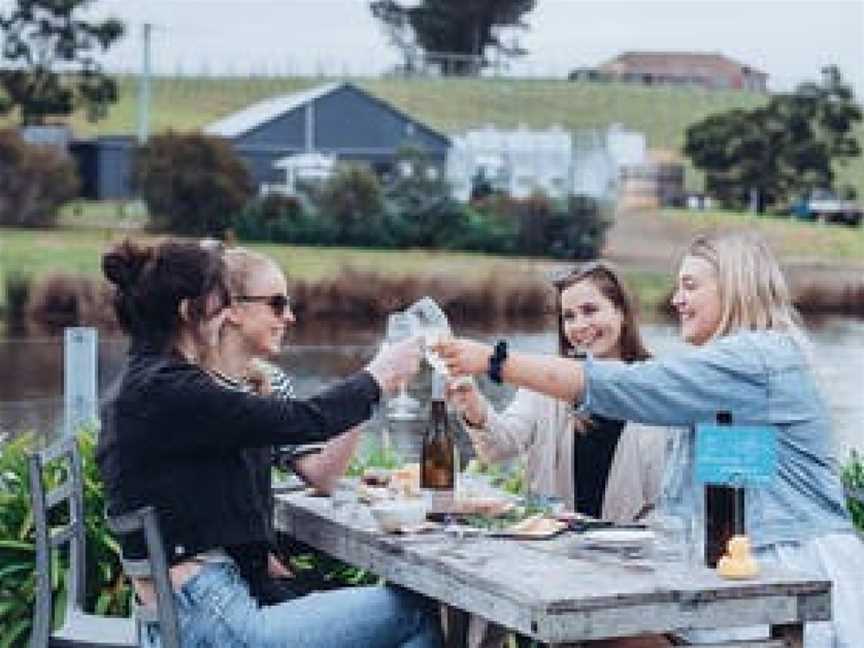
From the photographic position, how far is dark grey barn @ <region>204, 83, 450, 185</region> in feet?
171

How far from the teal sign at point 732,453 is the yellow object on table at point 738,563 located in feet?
0.49

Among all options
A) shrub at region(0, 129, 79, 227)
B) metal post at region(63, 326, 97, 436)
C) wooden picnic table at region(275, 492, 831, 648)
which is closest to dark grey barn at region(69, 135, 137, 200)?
shrub at region(0, 129, 79, 227)

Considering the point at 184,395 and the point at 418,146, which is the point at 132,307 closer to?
the point at 184,395

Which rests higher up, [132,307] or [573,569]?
[132,307]

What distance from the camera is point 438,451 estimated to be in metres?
4.70

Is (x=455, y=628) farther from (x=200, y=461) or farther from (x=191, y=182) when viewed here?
(x=191, y=182)

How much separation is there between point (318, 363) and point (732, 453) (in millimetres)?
24505

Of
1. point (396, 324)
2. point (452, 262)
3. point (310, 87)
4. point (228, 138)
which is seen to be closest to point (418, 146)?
point (228, 138)

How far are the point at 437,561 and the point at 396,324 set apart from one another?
781mm

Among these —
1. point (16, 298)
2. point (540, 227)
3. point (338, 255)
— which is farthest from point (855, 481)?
point (540, 227)

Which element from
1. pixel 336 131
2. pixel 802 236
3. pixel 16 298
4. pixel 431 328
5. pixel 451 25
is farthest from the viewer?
pixel 451 25

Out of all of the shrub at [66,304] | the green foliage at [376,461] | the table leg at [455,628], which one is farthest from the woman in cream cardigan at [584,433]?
the shrub at [66,304]

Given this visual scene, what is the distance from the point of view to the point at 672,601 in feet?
12.2

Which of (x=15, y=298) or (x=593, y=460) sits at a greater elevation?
(x=593, y=460)
